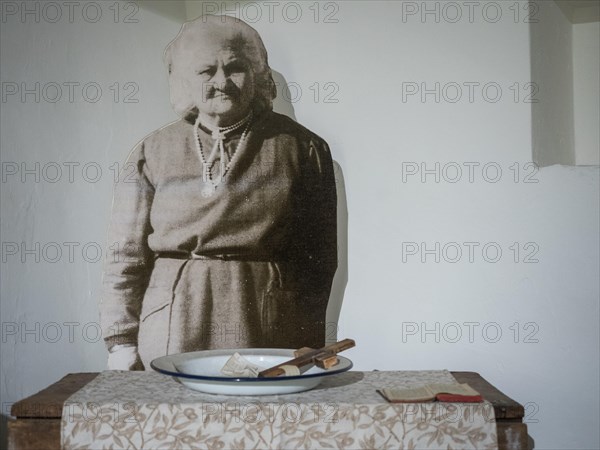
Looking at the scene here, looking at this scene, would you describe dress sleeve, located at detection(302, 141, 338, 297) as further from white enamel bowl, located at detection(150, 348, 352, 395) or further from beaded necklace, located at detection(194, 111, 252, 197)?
white enamel bowl, located at detection(150, 348, 352, 395)

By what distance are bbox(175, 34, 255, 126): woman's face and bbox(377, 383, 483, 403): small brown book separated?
1.16 m

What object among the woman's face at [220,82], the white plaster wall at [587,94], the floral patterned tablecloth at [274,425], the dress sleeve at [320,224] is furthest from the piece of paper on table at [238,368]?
the white plaster wall at [587,94]

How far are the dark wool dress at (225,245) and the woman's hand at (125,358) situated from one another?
23 millimetres

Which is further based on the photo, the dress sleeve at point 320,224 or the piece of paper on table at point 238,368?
the dress sleeve at point 320,224

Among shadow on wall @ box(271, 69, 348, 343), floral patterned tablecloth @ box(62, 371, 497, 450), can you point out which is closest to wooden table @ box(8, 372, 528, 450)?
floral patterned tablecloth @ box(62, 371, 497, 450)

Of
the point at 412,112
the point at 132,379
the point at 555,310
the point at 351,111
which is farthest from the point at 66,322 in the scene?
the point at 555,310

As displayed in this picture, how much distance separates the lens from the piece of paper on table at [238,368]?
6.55 ft

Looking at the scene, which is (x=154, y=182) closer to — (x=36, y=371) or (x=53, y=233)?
(x=53, y=233)

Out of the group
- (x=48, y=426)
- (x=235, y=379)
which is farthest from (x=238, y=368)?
(x=48, y=426)

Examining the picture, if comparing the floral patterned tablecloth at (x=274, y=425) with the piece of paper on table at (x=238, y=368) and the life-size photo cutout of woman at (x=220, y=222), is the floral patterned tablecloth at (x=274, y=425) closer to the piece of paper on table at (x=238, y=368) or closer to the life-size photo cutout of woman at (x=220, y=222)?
the piece of paper on table at (x=238, y=368)

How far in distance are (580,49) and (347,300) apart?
4.53 feet

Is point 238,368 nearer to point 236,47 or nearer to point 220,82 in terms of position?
point 220,82

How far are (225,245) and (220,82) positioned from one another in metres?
0.59

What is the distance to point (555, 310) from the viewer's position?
2488 mm
